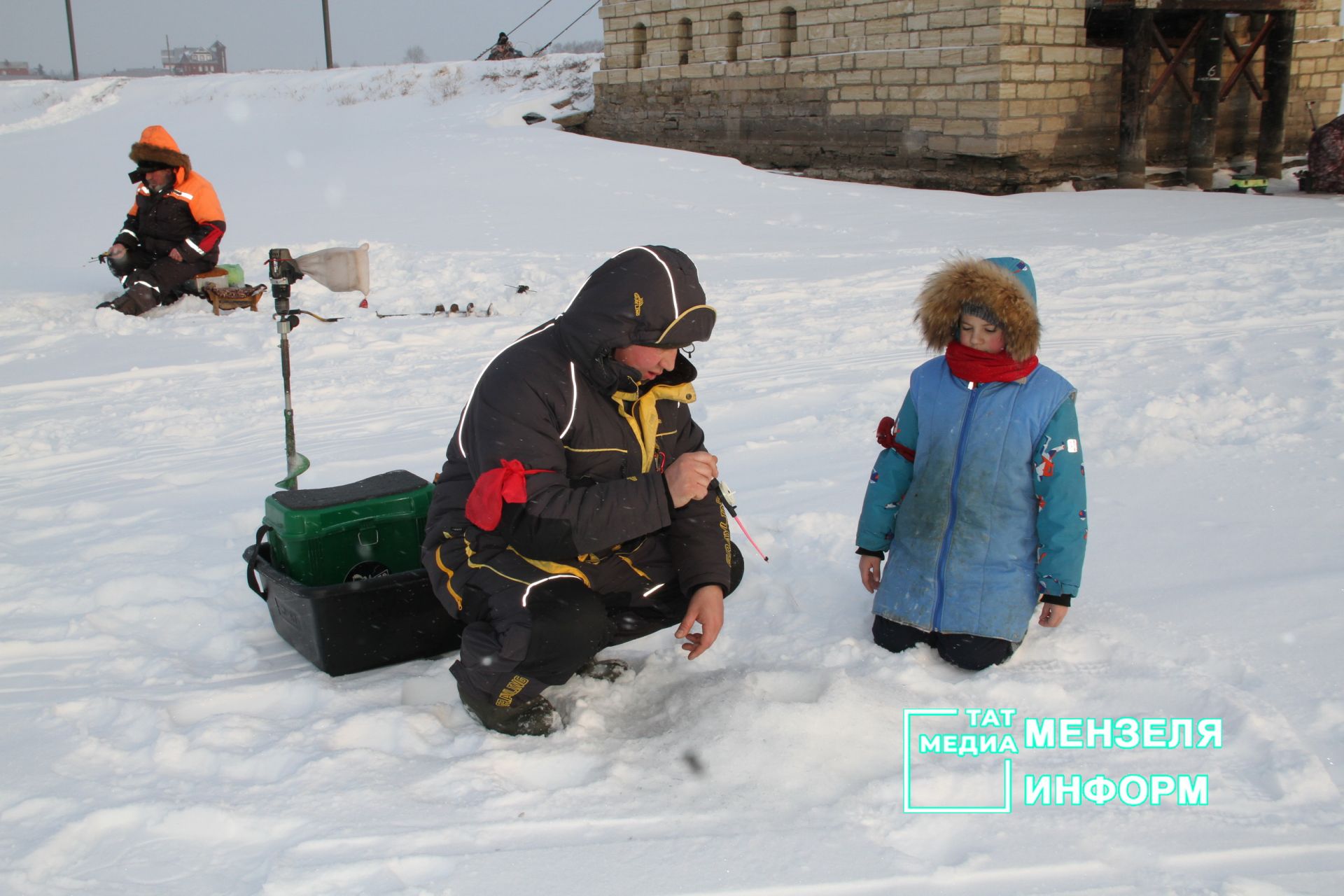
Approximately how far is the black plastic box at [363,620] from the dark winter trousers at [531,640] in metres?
0.39

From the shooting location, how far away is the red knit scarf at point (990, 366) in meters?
2.78

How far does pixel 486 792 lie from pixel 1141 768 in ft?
4.72

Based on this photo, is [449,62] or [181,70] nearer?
[449,62]

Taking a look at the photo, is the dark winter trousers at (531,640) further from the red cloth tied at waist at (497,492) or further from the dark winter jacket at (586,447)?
the red cloth tied at waist at (497,492)

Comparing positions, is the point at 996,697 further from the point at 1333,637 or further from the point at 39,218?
the point at 39,218

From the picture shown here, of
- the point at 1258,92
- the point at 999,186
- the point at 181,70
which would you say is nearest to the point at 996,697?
the point at 999,186

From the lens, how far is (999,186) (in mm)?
14766

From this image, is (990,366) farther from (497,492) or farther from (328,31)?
(328,31)

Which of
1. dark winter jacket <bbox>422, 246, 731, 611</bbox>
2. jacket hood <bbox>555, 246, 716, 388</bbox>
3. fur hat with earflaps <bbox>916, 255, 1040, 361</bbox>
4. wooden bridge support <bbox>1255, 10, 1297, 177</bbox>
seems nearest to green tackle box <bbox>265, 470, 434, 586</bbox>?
dark winter jacket <bbox>422, 246, 731, 611</bbox>

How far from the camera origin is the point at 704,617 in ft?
8.79

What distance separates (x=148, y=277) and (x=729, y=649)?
22.4ft

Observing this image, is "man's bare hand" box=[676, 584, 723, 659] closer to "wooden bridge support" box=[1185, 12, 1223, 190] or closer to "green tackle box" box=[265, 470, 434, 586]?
"green tackle box" box=[265, 470, 434, 586]

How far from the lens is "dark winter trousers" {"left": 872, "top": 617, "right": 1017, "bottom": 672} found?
2877mm

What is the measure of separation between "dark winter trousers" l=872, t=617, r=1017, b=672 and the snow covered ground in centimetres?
5
